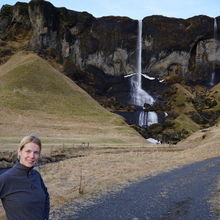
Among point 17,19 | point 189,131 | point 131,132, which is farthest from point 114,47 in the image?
point 131,132

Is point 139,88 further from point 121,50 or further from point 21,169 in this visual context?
point 21,169

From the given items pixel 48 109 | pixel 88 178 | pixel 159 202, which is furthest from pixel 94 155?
pixel 48 109

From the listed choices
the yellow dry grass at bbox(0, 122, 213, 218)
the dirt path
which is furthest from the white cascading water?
the dirt path

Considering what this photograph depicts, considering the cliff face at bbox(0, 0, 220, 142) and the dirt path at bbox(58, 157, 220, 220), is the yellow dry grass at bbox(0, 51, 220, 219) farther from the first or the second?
the cliff face at bbox(0, 0, 220, 142)

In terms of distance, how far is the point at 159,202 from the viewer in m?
16.5

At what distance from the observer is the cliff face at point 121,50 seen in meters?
120

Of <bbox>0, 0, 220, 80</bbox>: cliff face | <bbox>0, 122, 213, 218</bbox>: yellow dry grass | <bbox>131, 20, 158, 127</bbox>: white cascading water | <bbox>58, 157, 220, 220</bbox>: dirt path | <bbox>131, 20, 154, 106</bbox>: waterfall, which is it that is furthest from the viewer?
<bbox>0, 0, 220, 80</bbox>: cliff face

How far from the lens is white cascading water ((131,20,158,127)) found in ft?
329

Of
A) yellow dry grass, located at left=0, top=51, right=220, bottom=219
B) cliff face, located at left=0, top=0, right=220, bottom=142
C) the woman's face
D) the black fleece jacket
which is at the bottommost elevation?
yellow dry grass, located at left=0, top=51, right=220, bottom=219

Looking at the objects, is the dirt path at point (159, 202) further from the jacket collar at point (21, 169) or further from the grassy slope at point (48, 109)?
the grassy slope at point (48, 109)

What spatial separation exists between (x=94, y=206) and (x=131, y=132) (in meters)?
57.9

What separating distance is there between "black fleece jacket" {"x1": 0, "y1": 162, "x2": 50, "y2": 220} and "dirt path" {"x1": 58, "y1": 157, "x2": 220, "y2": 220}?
26.5ft

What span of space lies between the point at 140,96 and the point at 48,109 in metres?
45.1

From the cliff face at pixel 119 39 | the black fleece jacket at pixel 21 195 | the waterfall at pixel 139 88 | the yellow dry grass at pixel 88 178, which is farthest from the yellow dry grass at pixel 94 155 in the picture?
the cliff face at pixel 119 39
